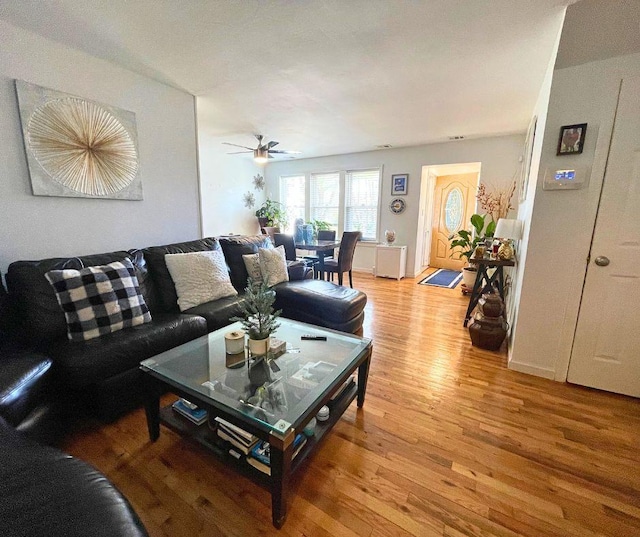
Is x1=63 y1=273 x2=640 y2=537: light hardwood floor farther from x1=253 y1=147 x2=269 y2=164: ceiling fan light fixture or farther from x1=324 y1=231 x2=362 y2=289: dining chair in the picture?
x1=253 y1=147 x2=269 y2=164: ceiling fan light fixture

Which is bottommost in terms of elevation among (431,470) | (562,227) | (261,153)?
(431,470)

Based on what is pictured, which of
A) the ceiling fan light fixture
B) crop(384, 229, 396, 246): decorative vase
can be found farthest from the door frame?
the ceiling fan light fixture

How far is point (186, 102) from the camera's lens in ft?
9.50

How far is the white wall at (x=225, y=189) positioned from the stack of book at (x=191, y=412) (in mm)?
3992

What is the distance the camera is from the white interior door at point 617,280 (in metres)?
1.78

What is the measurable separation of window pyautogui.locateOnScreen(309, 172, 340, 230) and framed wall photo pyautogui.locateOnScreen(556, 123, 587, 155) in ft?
14.2

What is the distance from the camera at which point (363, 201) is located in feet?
19.0

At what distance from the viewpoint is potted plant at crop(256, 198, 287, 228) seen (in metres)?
6.46

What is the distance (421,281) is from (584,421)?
3.58 m

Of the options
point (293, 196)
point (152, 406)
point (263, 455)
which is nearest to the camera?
point (263, 455)

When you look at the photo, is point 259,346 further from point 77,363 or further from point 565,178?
point 565,178

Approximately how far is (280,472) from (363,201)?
532cm

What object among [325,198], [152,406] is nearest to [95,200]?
[152,406]

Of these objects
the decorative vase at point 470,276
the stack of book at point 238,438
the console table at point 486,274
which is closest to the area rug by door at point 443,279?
the decorative vase at point 470,276
